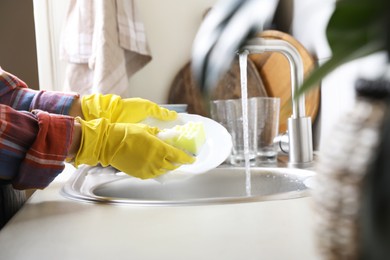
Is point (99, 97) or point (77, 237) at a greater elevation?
point (99, 97)

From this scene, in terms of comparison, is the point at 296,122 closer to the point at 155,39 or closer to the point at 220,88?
the point at 220,88

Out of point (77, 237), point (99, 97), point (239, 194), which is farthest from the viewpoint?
point (239, 194)

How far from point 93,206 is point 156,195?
0.34m

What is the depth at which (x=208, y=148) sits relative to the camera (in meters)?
0.88

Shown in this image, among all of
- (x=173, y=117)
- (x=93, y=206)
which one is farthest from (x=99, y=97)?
(x=93, y=206)

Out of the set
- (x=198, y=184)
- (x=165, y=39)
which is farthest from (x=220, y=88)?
(x=198, y=184)

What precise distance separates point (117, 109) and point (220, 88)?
54 centimetres

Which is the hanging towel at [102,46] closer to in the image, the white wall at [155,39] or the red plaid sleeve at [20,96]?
the white wall at [155,39]

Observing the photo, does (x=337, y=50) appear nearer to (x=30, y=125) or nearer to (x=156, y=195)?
(x=30, y=125)

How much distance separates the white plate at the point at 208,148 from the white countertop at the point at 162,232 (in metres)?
0.30

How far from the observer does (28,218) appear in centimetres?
52

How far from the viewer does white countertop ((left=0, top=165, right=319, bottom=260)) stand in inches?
14.6

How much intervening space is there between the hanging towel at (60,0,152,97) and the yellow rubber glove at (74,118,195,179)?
69 centimetres

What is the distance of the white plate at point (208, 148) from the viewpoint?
0.86 m
